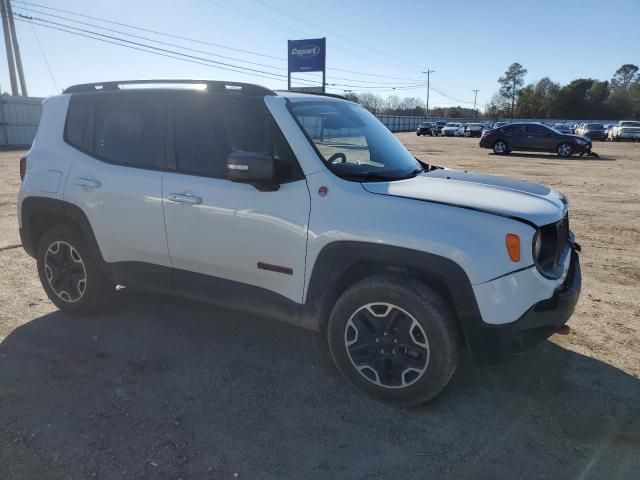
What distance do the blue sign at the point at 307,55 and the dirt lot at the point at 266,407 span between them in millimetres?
23934

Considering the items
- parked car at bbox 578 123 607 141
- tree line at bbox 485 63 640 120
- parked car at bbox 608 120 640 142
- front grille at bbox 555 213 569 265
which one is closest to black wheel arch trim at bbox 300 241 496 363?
front grille at bbox 555 213 569 265

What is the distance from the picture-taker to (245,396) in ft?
10.9

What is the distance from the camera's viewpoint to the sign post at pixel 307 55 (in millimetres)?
26516

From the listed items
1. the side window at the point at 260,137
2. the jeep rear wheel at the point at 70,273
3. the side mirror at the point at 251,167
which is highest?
the side window at the point at 260,137

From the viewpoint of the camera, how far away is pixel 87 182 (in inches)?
163

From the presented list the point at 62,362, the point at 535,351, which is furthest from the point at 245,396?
the point at 535,351

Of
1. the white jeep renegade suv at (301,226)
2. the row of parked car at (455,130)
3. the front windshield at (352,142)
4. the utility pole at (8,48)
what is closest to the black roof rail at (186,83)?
the white jeep renegade suv at (301,226)

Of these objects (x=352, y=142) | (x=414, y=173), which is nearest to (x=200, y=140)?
(x=352, y=142)

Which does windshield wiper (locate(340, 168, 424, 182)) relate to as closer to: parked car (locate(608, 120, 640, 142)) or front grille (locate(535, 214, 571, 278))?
front grille (locate(535, 214, 571, 278))

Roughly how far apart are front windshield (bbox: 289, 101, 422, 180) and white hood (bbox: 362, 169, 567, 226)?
0.65 ft

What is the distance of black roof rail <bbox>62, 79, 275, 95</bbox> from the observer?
141 inches

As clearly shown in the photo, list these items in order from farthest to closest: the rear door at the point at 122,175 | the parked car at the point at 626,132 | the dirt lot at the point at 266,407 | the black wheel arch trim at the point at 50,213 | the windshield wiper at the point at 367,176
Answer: the parked car at the point at 626,132 < the black wheel arch trim at the point at 50,213 < the rear door at the point at 122,175 < the windshield wiper at the point at 367,176 < the dirt lot at the point at 266,407

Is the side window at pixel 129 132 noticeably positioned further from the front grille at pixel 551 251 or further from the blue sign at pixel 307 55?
the blue sign at pixel 307 55

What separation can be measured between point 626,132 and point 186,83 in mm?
45918
